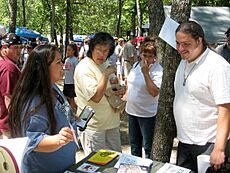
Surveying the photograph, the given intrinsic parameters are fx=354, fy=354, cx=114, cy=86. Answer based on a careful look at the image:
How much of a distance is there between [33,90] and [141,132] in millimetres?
2032

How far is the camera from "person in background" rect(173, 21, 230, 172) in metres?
2.40

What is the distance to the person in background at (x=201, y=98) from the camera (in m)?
2.40

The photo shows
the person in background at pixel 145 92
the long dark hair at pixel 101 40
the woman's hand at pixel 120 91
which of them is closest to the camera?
the long dark hair at pixel 101 40

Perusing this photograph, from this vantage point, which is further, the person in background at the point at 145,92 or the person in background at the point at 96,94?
the person in background at the point at 145,92

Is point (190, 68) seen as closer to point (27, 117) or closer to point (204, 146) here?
point (204, 146)

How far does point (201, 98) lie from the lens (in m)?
2.51

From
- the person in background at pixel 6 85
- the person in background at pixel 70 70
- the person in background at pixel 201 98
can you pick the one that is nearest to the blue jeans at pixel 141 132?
the person in background at pixel 201 98

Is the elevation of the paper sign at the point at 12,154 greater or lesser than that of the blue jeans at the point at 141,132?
greater

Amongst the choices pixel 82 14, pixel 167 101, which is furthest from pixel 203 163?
pixel 82 14

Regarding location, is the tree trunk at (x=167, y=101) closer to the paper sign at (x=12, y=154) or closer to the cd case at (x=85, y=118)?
the cd case at (x=85, y=118)

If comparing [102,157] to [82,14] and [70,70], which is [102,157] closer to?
[70,70]

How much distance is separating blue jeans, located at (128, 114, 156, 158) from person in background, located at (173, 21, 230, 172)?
47.1 inches

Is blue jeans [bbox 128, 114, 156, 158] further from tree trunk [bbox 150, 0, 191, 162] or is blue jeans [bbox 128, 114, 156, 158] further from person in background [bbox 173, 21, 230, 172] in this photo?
person in background [bbox 173, 21, 230, 172]

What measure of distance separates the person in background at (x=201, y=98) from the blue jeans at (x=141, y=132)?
120 centimetres
